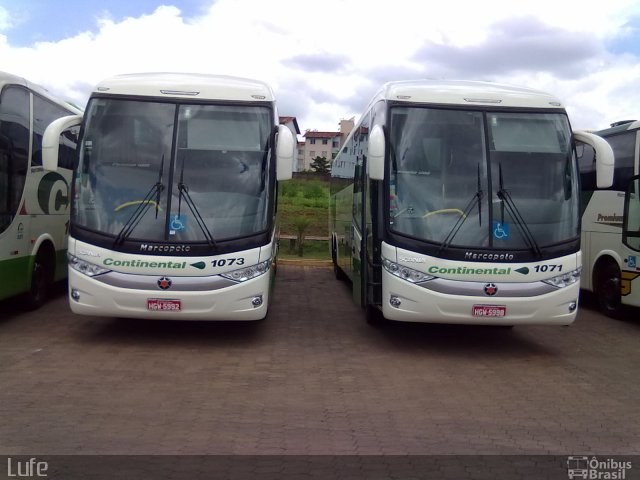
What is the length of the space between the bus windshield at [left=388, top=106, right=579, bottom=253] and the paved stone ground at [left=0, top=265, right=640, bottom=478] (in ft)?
5.48

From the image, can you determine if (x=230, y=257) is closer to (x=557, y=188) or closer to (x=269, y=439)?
(x=269, y=439)

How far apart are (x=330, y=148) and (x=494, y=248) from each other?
99309 millimetres

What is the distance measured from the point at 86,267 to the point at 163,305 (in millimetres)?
1090

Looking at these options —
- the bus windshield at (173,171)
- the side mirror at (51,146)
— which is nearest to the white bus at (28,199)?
the side mirror at (51,146)

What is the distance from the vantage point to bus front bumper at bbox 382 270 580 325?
27.3ft

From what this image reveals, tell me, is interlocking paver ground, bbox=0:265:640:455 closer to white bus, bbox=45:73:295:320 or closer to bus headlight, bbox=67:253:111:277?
white bus, bbox=45:73:295:320

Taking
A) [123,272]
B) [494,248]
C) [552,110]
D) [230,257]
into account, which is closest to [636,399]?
[494,248]

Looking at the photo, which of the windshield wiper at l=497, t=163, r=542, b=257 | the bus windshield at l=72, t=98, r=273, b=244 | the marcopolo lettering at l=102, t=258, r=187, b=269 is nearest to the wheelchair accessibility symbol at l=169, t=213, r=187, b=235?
the bus windshield at l=72, t=98, r=273, b=244

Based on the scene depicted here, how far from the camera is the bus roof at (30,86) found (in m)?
9.52

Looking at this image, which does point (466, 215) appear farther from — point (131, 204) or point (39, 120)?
point (39, 120)

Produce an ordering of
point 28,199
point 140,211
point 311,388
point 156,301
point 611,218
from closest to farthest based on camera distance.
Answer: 1. point 311,388
2. point 156,301
3. point 140,211
4. point 28,199
5. point 611,218

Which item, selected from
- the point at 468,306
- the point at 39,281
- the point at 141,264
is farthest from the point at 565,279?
the point at 39,281

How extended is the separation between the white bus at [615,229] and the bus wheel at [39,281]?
9876 mm

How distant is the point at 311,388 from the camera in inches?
279
